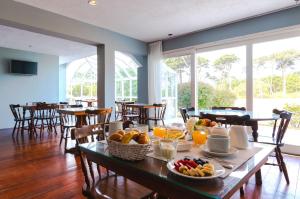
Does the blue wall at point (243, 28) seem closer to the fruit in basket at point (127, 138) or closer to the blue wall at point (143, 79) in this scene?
the blue wall at point (143, 79)

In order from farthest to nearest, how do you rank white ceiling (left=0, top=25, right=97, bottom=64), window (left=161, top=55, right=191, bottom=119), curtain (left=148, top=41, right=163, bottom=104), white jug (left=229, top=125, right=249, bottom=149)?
curtain (left=148, top=41, right=163, bottom=104), window (left=161, top=55, right=191, bottom=119), white ceiling (left=0, top=25, right=97, bottom=64), white jug (left=229, top=125, right=249, bottom=149)

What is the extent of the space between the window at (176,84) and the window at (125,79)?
2364 mm

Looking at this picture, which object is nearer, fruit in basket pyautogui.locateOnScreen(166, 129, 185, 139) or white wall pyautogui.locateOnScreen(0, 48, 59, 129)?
fruit in basket pyautogui.locateOnScreen(166, 129, 185, 139)

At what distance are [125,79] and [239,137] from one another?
23.4 ft

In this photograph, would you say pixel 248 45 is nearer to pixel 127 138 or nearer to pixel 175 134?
pixel 175 134

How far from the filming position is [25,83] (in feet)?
21.2

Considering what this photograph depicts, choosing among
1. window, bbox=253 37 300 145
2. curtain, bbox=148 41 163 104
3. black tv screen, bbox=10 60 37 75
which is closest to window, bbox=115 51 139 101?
curtain, bbox=148 41 163 104

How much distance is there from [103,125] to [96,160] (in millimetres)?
587

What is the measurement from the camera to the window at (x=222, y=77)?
156 inches

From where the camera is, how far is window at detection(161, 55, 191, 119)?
484cm

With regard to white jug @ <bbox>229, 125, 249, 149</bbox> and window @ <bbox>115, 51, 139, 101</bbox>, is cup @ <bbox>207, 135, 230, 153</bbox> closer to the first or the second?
white jug @ <bbox>229, 125, 249, 149</bbox>

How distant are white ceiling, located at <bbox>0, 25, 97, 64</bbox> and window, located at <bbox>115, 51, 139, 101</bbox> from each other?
1403 mm

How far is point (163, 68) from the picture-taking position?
5.34 m

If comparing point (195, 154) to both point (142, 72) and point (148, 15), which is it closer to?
point (148, 15)
